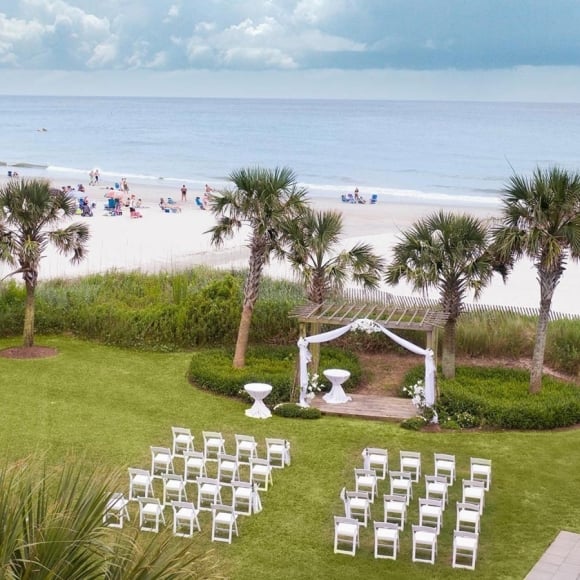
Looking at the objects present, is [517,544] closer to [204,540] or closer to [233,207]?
[204,540]

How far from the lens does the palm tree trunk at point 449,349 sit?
2248 cm

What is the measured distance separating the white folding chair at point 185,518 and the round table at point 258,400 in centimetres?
602

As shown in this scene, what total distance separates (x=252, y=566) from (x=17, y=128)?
504 ft

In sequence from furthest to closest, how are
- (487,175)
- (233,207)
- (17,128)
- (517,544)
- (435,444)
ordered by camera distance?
(17,128) < (487,175) < (233,207) < (435,444) < (517,544)

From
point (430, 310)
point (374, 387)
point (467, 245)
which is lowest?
point (374, 387)

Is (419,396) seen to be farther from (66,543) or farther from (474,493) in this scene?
(66,543)

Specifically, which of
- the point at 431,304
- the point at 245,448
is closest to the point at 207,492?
the point at 245,448

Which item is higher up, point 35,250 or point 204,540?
point 35,250

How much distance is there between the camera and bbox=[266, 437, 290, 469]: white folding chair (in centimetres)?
1723

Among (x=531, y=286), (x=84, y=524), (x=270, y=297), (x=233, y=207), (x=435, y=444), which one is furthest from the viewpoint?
(x=531, y=286)

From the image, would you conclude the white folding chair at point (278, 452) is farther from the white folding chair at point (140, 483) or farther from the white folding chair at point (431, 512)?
the white folding chair at point (431, 512)

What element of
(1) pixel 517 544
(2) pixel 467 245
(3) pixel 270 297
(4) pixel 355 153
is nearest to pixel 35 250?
(3) pixel 270 297

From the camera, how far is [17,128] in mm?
156250

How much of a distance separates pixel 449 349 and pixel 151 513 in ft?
34.6
